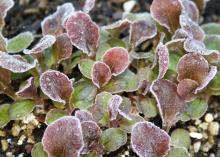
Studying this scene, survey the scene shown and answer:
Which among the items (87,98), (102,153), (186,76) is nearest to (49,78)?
(87,98)

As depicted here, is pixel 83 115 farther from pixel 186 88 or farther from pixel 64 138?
pixel 186 88

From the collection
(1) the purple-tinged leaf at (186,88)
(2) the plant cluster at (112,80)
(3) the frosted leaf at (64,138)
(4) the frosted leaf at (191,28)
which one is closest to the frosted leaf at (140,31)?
(2) the plant cluster at (112,80)

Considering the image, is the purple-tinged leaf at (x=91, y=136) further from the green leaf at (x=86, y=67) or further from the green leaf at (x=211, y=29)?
the green leaf at (x=211, y=29)

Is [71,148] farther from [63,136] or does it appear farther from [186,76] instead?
[186,76]

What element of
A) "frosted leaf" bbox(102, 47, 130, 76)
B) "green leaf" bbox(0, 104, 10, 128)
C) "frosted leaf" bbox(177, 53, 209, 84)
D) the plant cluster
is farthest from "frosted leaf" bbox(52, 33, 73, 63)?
"frosted leaf" bbox(177, 53, 209, 84)

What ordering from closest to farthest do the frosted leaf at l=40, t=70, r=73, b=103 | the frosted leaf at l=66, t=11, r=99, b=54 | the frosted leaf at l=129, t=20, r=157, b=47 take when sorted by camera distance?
1. the frosted leaf at l=40, t=70, r=73, b=103
2. the frosted leaf at l=66, t=11, r=99, b=54
3. the frosted leaf at l=129, t=20, r=157, b=47

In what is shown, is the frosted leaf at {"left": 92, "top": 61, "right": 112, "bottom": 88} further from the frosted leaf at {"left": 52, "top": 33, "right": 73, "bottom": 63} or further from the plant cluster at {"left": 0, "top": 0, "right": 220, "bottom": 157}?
the frosted leaf at {"left": 52, "top": 33, "right": 73, "bottom": 63}
